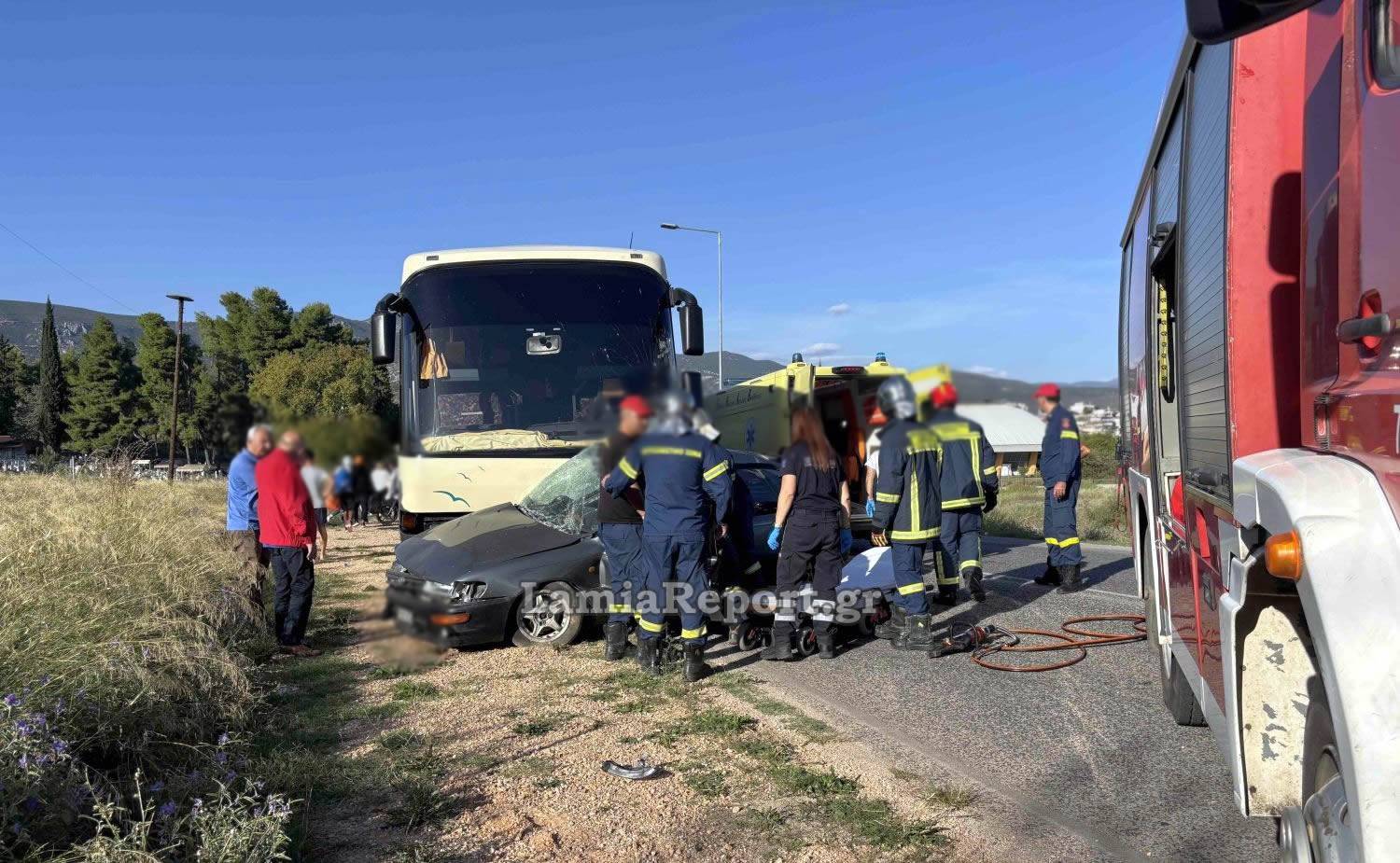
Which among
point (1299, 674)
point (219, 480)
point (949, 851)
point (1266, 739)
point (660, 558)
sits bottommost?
point (949, 851)

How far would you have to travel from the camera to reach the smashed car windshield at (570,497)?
3.93 ft

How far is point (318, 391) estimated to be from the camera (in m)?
0.89

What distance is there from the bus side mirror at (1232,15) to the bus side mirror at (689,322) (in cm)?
113

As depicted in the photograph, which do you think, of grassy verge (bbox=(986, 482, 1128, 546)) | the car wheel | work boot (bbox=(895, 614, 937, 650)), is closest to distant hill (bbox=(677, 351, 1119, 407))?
the car wheel

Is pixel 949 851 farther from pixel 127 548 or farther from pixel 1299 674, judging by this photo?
pixel 127 548

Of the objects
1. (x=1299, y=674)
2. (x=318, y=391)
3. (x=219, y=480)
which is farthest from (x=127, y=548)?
(x=1299, y=674)

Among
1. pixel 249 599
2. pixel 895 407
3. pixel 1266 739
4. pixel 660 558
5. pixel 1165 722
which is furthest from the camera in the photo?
pixel 1165 722

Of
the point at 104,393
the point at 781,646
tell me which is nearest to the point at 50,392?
the point at 104,393

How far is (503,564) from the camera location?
161 cm

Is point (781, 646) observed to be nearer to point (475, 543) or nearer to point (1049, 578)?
point (1049, 578)

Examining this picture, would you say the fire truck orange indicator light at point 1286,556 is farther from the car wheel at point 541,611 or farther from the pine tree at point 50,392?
the pine tree at point 50,392

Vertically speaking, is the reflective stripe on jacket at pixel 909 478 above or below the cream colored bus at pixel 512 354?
below

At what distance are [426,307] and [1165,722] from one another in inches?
210

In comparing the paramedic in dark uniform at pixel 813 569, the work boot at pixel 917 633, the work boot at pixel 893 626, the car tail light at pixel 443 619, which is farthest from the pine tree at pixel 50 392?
the work boot at pixel 893 626
